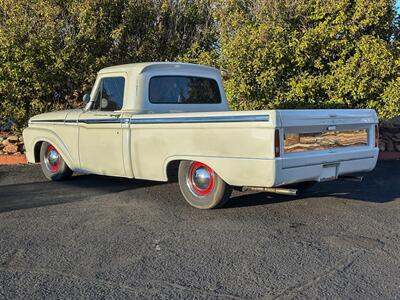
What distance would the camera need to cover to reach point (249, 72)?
1068cm

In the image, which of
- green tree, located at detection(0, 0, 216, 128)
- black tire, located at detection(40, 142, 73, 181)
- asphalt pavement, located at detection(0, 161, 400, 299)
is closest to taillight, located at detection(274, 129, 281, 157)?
asphalt pavement, located at detection(0, 161, 400, 299)

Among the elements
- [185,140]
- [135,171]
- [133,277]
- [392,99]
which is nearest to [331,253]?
[133,277]

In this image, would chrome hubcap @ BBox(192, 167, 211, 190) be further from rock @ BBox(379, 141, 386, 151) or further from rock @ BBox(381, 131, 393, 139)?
rock @ BBox(381, 131, 393, 139)

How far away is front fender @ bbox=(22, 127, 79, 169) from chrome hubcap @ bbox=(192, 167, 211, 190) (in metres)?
2.27

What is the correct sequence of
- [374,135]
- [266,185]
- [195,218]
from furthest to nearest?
[374,135] → [195,218] → [266,185]

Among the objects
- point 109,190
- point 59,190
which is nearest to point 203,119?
point 109,190

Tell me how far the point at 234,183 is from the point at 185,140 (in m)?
0.80

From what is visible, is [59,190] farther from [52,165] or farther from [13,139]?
[13,139]

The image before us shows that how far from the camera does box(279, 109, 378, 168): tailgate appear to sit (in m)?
5.24

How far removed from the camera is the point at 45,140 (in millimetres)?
8086

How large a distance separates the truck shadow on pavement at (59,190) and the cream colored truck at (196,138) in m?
0.32

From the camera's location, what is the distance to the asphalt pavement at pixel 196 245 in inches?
148

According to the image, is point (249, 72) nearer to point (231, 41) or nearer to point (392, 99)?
point (231, 41)

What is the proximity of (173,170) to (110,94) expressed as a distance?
1.59 meters
